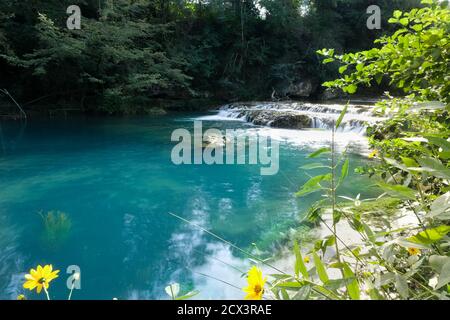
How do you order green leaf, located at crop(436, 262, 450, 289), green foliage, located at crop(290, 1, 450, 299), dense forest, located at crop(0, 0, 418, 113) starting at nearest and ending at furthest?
1. green leaf, located at crop(436, 262, 450, 289)
2. green foliage, located at crop(290, 1, 450, 299)
3. dense forest, located at crop(0, 0, 418, 113)

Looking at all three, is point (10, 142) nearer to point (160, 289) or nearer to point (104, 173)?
point (104, 173)

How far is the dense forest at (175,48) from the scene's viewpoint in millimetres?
12656

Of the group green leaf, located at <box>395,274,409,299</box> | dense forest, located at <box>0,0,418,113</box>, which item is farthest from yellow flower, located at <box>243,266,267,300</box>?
dense forest, located at <box>0,0,418,113</box>

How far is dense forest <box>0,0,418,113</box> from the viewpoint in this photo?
12.7 meters

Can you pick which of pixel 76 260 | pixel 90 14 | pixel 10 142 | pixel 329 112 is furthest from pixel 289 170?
pixel 90 14

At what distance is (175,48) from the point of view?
52.5 ft

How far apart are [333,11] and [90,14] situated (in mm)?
13852

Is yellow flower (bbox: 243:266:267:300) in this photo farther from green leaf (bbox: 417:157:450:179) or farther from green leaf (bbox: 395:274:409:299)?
green leaf (bbox: 417:157:450:179)

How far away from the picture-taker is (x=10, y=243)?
2.94m

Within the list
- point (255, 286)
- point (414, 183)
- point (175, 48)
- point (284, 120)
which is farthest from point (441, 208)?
point (175, 48)

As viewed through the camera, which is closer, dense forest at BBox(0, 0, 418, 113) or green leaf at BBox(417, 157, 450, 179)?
green leaf at BBox(417, 157, 450, 179)

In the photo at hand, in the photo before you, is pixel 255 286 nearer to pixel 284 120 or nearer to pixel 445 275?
pixel 445 275

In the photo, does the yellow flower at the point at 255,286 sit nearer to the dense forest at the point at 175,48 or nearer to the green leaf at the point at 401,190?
the green leaf at the point at 401,190

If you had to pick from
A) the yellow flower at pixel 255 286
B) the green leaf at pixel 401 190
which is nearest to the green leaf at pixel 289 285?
the yellow flower at pixel 255 286
